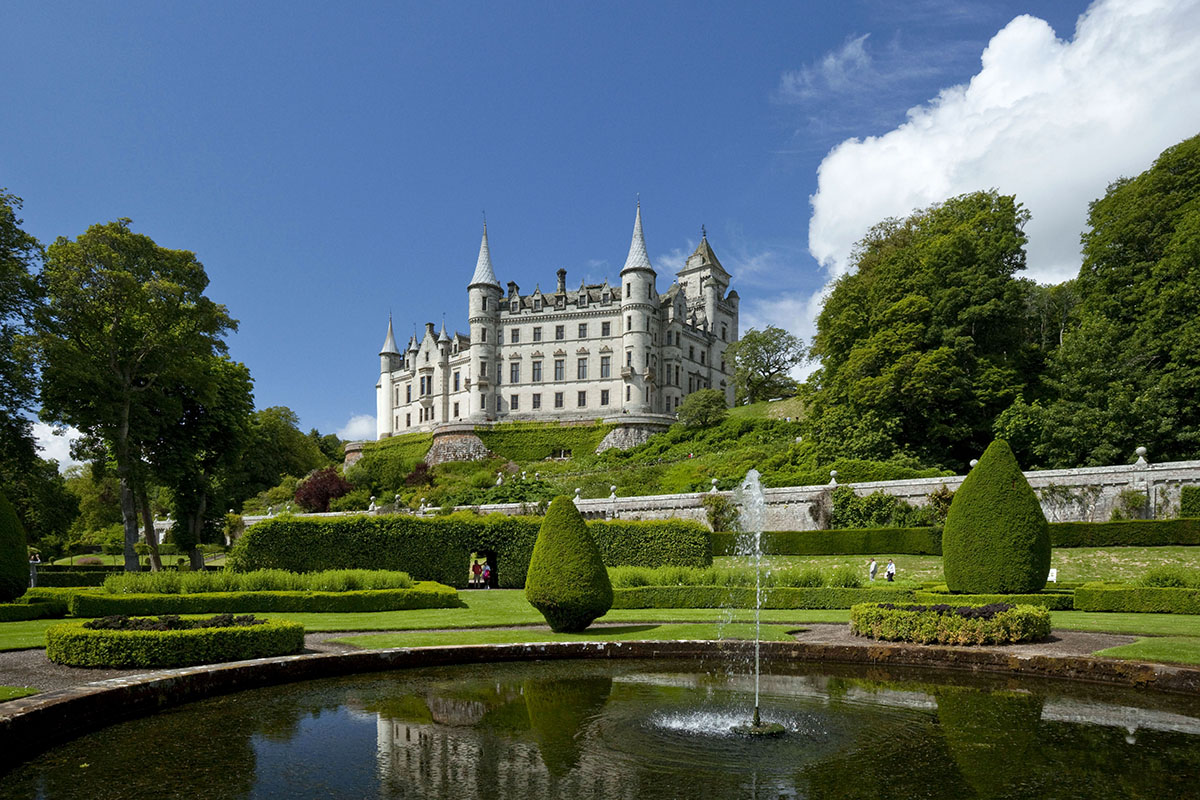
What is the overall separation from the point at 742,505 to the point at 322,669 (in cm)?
2600

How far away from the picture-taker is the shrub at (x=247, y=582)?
19094mm

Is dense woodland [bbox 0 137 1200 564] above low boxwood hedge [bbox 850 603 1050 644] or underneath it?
above

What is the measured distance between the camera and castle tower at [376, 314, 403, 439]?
88625mm

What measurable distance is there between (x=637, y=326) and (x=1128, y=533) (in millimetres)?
50928

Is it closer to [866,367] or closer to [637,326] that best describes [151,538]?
[866,367]

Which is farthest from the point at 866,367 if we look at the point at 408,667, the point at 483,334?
the point at 483,334

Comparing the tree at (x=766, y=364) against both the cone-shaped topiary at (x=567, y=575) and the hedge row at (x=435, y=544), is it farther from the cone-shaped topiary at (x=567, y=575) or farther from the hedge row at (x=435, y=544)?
the cone-shaped topiary at (x=567, y=575)

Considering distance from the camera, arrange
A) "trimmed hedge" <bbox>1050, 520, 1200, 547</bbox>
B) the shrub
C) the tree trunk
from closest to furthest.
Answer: the shrub
"trimmed hedge" <bbox>1050, 520, 1200, 547</bbox>
the tree trunk

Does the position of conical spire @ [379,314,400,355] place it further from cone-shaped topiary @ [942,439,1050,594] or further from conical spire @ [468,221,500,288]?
cone-shaped topiary @ [942,439,1050,594]

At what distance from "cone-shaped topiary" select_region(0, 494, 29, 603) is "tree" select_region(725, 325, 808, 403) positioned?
62.8 meters

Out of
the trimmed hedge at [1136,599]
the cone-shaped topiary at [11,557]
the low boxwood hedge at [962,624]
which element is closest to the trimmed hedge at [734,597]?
the trimmed hedge at [1136,599]

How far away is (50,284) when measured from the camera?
26359mm

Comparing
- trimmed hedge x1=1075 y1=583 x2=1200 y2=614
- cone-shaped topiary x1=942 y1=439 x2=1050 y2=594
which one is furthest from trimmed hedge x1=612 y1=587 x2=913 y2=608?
trimmed hedge x1=1075 y1=583 x2=1200 y2=614

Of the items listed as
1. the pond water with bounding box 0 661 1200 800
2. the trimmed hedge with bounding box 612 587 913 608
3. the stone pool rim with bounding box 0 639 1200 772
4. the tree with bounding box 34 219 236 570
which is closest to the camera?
the pond water with bounding box 0 661 1200 800
